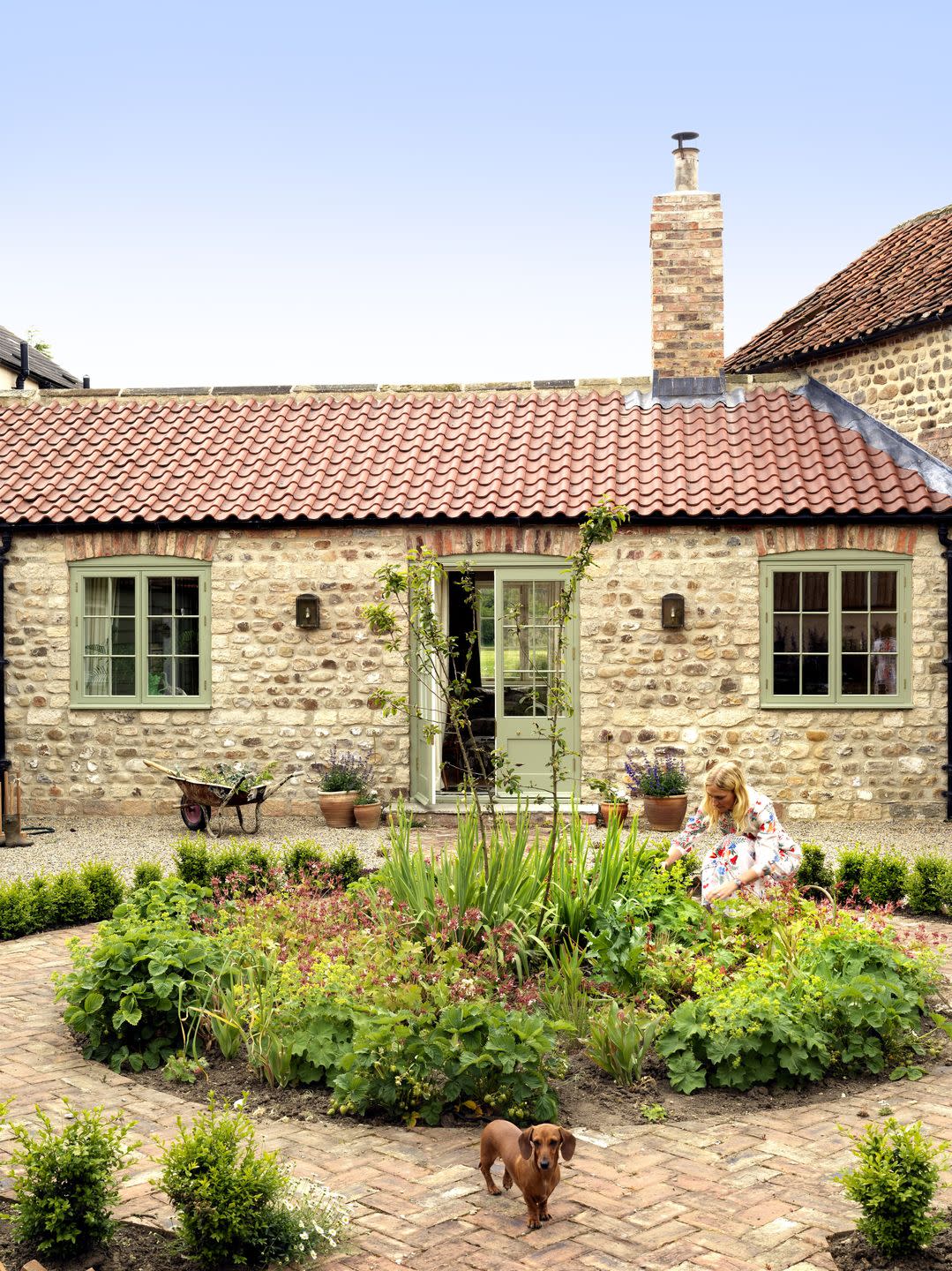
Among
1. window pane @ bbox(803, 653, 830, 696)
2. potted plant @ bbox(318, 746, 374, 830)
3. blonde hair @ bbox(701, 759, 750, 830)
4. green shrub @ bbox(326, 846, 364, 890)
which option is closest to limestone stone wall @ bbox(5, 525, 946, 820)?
potted plant @ bbox(318, 746, 374, 830)

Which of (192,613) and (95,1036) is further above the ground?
(192,613)

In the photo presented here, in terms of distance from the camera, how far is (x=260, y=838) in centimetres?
1152

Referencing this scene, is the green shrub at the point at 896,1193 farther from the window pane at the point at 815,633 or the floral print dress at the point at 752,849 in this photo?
the window pane at the point at 815,633

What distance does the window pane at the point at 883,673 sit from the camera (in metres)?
12.0

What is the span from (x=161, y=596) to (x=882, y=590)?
272 inches

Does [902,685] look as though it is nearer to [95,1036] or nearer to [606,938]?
[606,938]

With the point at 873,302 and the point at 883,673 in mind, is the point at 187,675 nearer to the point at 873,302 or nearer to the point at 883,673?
the point at 883,673

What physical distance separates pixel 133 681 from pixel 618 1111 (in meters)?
8.89

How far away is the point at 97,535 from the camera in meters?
12.7

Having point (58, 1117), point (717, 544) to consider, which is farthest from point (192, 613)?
point (58, 1117)

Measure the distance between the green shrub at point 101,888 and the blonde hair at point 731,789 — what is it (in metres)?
3.97

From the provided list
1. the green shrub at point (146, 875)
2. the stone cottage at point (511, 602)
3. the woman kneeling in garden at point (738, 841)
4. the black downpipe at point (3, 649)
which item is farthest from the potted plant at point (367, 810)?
the woman kneeling in garden at point (738, 841)

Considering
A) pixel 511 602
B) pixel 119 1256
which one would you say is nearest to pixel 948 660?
pixel 511 602

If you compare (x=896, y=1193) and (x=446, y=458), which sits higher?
(x=446, y=458)
